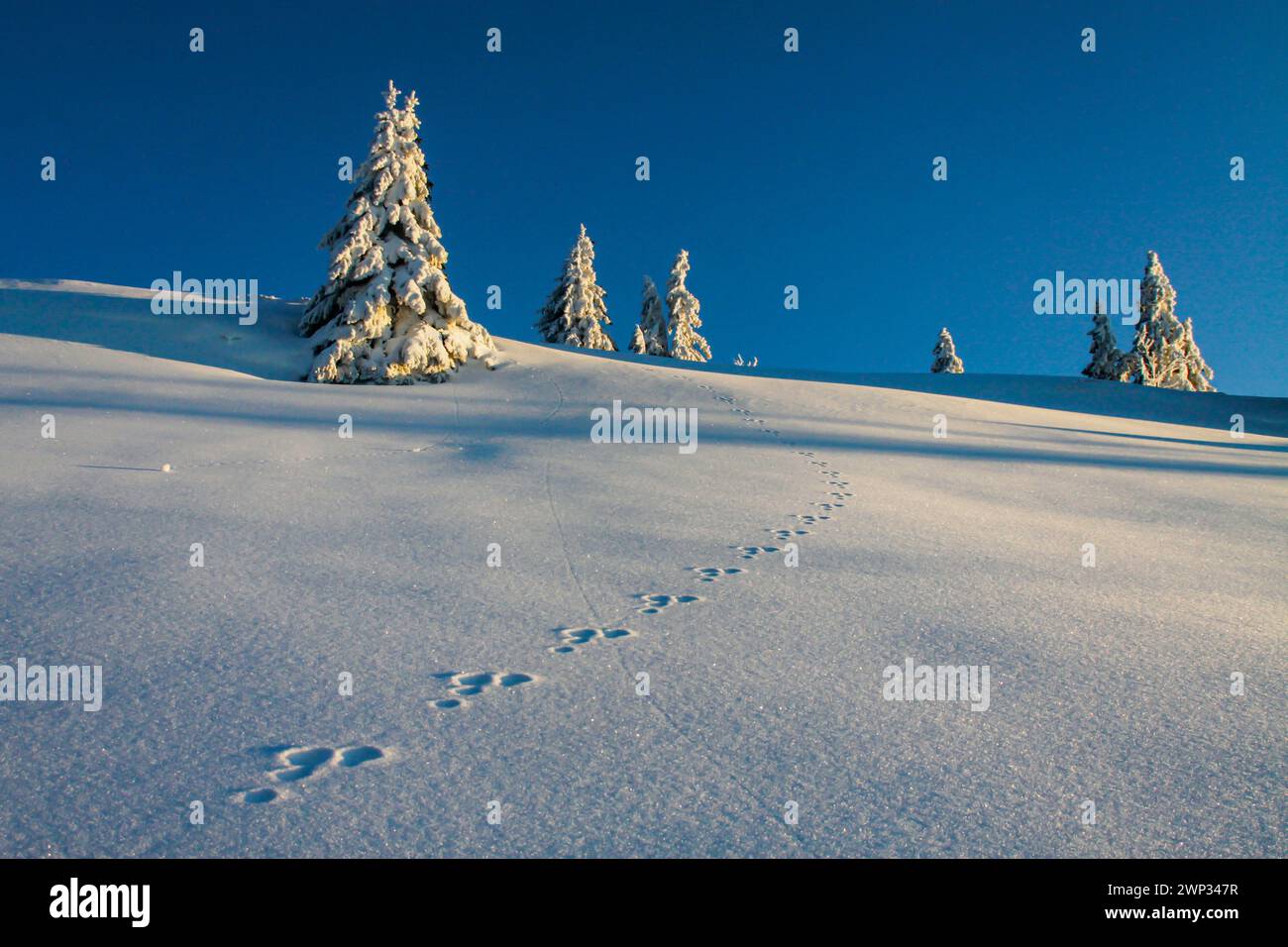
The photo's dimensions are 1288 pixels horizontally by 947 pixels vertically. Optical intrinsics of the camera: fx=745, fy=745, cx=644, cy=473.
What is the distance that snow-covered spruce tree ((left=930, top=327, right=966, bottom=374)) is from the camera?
165 feet

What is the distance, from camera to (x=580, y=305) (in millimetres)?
40281

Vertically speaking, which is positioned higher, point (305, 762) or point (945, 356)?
point (945, 356)

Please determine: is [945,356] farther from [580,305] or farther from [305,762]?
[305,762]

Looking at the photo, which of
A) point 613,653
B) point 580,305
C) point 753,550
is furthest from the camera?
point 580,305

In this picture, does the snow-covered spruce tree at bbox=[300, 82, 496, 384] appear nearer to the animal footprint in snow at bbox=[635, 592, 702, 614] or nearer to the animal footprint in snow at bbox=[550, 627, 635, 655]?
the animal footprint in snow at bbox=[635, 592, 702, 614]

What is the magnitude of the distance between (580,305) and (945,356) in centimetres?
2624

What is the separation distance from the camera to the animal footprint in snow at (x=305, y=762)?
2.47m

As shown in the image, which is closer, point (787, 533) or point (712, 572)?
point (712, 572)

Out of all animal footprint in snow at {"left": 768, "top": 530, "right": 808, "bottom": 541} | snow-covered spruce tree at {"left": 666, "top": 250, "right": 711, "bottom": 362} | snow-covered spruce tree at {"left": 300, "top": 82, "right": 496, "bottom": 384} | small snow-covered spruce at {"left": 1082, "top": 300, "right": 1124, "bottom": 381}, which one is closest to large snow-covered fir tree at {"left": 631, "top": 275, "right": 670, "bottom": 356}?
snow-covered spruce tree at {"left": 666, "top": 250, "right": 711, "bottom": 362}

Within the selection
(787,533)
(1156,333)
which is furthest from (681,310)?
(787,533)

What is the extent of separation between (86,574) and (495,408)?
390 inches
